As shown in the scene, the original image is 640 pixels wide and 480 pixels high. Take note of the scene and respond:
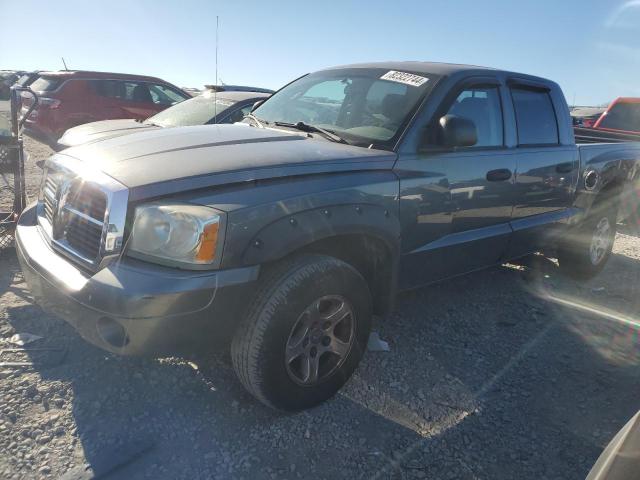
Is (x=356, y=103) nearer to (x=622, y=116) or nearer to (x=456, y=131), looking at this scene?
(x=456, y=131)

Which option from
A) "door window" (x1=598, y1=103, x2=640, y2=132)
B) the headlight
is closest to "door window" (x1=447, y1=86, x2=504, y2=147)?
the headlight

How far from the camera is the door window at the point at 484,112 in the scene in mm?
3354

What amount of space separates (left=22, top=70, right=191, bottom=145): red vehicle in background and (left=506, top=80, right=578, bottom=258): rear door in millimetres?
7897

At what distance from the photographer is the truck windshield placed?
3045 mm

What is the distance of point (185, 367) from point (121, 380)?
1.16 feet

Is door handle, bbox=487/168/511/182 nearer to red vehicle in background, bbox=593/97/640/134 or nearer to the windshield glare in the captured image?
the windshield glare

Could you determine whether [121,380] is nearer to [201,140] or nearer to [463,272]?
[201,140]

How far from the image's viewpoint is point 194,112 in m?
6.48

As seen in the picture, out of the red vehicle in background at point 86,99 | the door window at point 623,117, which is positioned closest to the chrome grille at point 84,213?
the red vehicle in background at point 86,99

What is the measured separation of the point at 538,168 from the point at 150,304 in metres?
3.13

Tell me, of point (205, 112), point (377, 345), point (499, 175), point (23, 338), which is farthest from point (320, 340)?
point (205, 112)

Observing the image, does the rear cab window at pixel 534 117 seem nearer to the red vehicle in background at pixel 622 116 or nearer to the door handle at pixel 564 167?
the door handle at pixel 564 167

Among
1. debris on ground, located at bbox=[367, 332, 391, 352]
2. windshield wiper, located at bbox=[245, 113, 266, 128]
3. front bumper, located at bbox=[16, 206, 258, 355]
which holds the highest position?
windshield wiper, located at bbox=[245, 113, 266, 128]

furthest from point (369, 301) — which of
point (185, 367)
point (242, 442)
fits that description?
point (185, 367)
